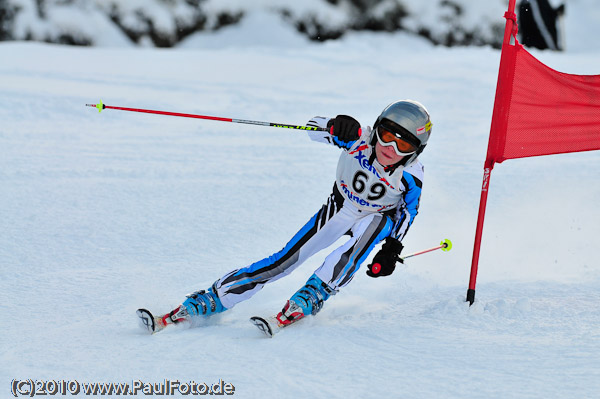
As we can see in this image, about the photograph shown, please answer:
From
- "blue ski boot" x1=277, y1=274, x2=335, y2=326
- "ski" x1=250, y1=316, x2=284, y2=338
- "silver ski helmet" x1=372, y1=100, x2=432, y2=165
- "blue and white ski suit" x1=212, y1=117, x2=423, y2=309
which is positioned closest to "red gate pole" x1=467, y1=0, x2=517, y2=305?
"blue and white ski suit" x1=212, y1=117, x2=423, y2=309

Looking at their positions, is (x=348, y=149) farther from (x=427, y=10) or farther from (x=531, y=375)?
(x=427, y=10)

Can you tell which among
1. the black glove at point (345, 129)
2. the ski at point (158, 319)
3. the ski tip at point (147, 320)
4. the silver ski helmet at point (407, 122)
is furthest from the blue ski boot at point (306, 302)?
the silver ski helmet at point (407, 122)

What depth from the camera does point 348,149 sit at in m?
3.49

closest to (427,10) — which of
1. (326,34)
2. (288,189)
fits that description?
(326,34)

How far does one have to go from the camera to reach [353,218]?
3564 mm

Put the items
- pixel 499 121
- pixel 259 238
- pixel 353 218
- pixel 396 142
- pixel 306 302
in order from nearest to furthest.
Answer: pixel 396 142
pixel 306 302
pixel 353 218
pixel 499 121
pixel 259 238

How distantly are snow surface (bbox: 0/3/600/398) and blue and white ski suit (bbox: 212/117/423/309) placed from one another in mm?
234

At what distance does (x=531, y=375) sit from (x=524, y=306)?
0.83 metres

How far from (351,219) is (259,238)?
1.71m

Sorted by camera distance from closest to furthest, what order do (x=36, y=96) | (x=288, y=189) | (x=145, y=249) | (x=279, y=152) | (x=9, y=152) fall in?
(x=145, y=249), (x=288, y=189), (x=9, y=152), (x=279, y=152), (x=36, y=96)

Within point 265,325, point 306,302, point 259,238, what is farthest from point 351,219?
point 259,238

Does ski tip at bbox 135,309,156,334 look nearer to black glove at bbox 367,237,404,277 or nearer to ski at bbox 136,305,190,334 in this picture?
ski at bbox 136,305,190,334

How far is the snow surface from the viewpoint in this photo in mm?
2828

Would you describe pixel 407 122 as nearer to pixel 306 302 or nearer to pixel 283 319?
pixel 306 302
